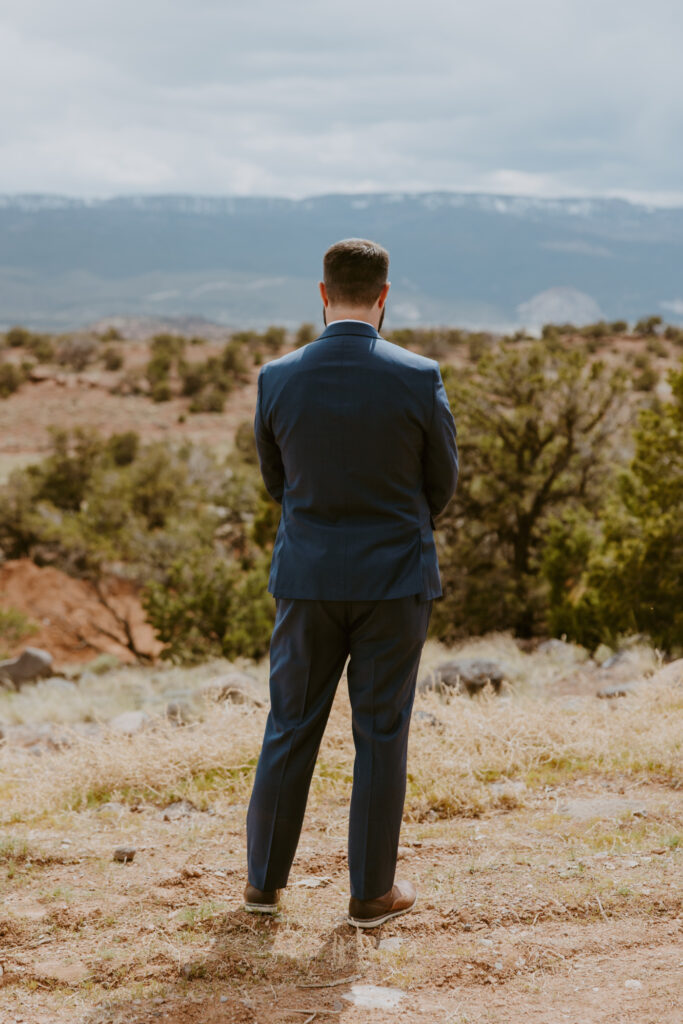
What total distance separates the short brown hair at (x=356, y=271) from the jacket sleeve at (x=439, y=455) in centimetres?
34

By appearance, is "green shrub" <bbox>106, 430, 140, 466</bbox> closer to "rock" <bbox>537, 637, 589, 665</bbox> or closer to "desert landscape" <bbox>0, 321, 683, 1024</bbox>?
"rock" <bbox>537, 637, 589, 665</bbox>

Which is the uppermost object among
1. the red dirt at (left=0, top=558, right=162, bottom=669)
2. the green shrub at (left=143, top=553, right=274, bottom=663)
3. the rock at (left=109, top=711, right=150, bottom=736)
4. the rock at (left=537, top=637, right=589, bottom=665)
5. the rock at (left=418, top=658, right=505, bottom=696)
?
the rock at (left=418, top=658, right=505, bottom=696)

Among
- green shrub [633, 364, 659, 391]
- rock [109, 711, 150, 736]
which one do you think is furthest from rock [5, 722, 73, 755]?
green shrub [633, 364, 659, 391]

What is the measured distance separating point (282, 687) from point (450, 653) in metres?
9.10

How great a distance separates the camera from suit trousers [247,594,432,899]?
2.88 m

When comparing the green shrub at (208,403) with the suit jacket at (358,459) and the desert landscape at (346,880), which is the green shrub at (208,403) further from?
the suit jacket at (358,459)

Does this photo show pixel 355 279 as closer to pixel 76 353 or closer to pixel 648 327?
pixel 76 353

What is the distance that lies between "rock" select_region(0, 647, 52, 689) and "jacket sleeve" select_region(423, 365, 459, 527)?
11.9 metres

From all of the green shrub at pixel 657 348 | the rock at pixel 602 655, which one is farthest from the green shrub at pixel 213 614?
the green shrub at pixel 657 348

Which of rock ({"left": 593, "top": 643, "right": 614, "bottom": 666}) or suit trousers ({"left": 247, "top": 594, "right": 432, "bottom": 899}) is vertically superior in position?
suit trousers ({"left": 247, "top": 594, "right": 432, "bottom": 899})

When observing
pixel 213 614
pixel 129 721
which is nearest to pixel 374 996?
pixel 129 721

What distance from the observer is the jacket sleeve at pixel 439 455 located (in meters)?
2.83

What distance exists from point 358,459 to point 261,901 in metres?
1.59

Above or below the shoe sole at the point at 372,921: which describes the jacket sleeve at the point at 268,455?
above
